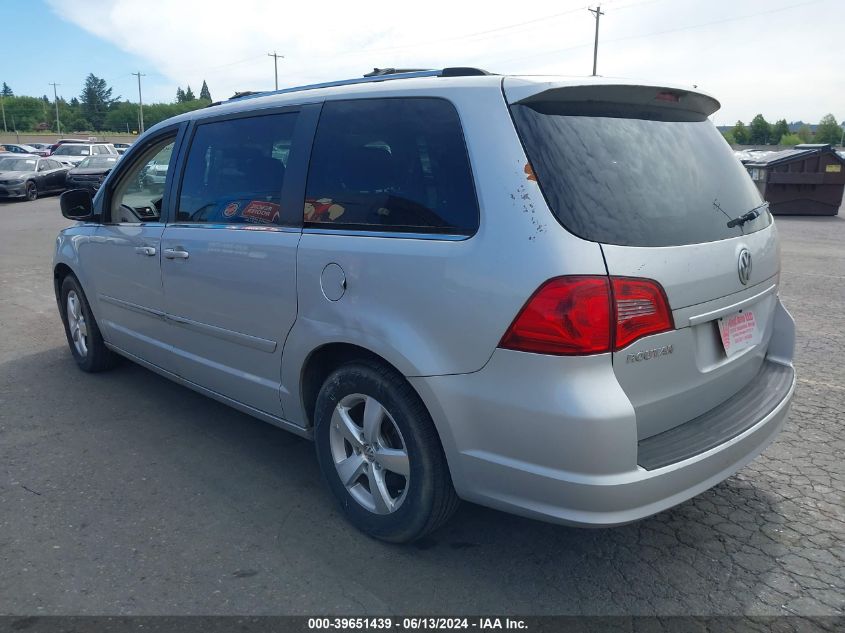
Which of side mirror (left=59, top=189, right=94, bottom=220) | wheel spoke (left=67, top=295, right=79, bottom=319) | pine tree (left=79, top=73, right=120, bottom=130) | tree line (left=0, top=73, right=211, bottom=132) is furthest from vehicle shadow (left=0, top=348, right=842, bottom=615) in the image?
pine tree (left=79, top=73, right=120, bottom=130)

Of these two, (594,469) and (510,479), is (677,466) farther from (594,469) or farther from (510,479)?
(510,479)

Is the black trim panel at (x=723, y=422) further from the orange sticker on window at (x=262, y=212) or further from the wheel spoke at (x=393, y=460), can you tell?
the orange sticker on window at (x=262, y=212)

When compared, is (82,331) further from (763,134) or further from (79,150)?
(763,134)

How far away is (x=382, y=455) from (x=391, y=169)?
1.19m

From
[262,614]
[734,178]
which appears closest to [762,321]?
[734,178]

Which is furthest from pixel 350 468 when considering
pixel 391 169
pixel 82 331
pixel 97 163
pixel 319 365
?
pixel 97 163

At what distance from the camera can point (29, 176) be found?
22922mm

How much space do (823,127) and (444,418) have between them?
116528 mm

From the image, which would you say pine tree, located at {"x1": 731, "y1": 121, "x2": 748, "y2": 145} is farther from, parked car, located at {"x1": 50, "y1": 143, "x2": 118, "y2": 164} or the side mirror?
the side mirror

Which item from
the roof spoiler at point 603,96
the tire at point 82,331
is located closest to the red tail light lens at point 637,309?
the roof spoiler at point 603,96

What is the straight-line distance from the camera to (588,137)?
2596 mm

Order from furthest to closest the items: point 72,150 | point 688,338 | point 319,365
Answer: point 72,150 → point 319,365 → point 688,338

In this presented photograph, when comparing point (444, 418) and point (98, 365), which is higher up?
point (444, 418)

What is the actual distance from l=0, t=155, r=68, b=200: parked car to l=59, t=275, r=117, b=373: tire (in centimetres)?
1992
